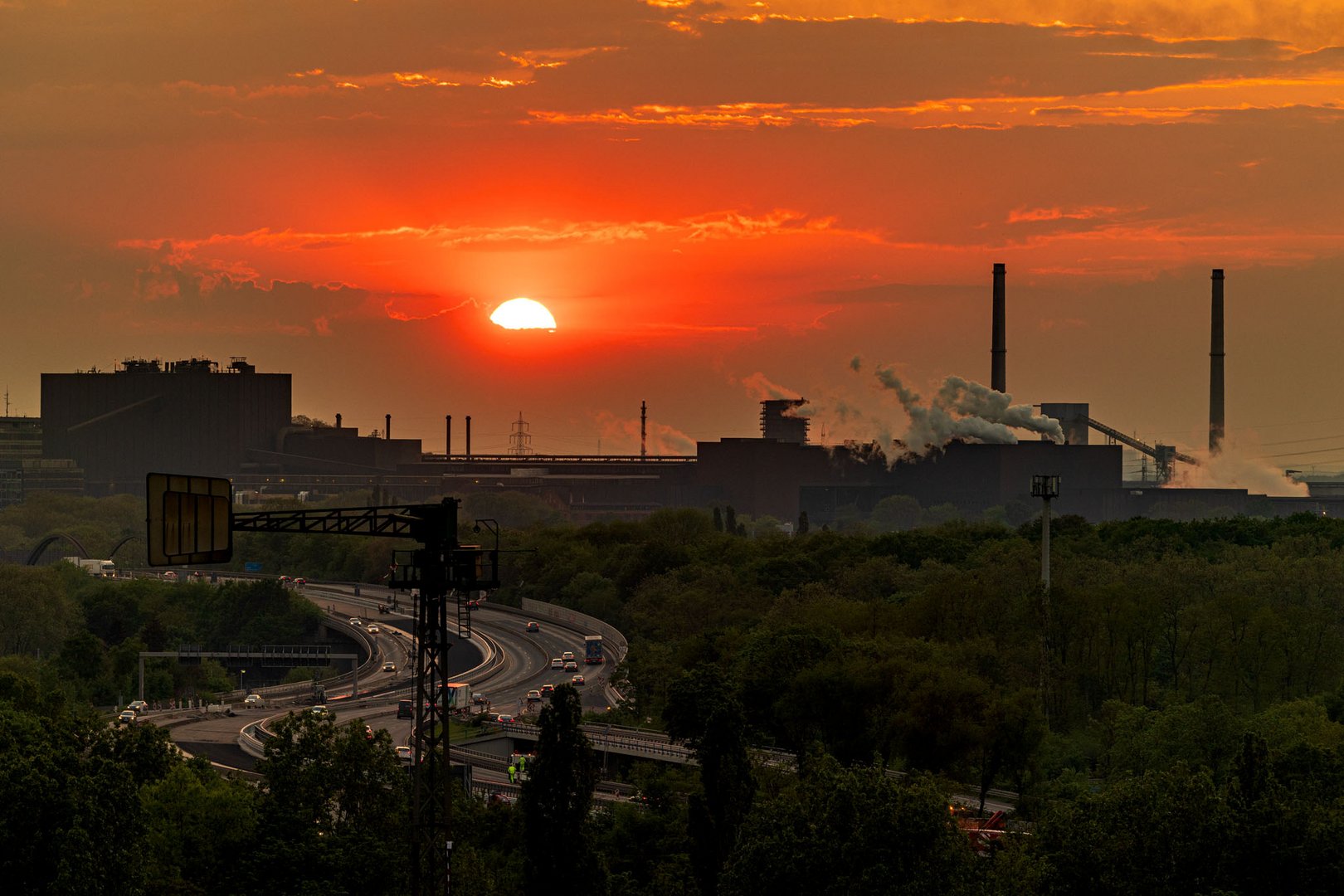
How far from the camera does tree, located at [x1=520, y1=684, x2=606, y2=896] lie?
1941 inches

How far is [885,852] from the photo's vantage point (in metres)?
41.4

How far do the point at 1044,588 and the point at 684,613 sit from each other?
31.2m

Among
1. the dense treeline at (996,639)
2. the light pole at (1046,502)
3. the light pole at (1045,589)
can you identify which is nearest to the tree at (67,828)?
the dense treeline at (996,639)

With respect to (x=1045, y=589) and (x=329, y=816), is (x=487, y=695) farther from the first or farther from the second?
(x=329, y=816)

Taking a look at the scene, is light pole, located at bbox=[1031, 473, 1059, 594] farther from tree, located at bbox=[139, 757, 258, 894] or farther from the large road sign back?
the large road sign back

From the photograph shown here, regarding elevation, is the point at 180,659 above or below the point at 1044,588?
below

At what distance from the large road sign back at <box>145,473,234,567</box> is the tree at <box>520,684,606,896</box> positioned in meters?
16.4

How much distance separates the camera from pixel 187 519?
34.5 m

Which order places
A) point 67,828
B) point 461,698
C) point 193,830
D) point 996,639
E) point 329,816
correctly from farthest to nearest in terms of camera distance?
1. point 461,698
2. point 996,639
3. point 329,816
4. point 193,830
5. point 67,828

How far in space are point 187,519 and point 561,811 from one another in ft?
60.0

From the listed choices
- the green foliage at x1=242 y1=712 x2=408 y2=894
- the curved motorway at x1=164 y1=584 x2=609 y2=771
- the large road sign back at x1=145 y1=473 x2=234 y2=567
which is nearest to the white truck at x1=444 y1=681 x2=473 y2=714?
the curved motorway at x1=164 y1=584 x2=609 y2=771

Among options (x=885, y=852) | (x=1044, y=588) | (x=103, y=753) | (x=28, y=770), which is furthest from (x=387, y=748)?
(x=1044, y=588)

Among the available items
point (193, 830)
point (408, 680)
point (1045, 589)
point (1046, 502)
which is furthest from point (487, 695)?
point (193, 830)

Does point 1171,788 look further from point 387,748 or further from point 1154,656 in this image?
point 1154,656
